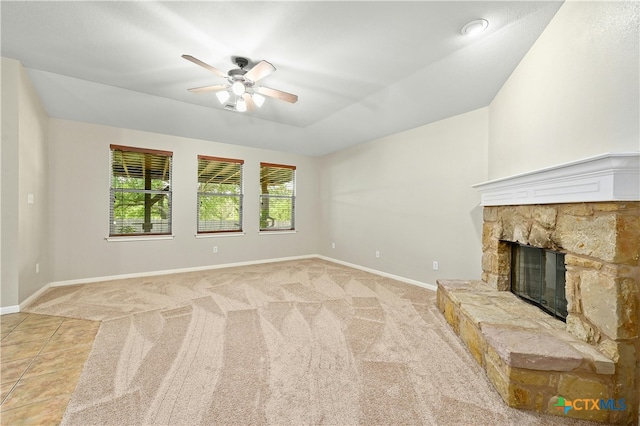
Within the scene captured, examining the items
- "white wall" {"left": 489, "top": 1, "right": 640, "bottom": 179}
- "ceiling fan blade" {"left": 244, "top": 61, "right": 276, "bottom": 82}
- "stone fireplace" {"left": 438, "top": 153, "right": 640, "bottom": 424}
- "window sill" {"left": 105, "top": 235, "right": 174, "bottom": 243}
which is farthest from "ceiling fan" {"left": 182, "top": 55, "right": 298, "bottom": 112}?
"window sill" {"left": 105, "top": 235, "right": 174, "bottom": 243}

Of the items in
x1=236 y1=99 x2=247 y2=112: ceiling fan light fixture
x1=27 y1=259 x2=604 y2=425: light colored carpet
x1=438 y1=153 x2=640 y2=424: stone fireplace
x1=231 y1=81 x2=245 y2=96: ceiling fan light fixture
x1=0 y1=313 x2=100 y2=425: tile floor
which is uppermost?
x1=231 y1=81 x2=245 y2=96: ceiling fan light fixture

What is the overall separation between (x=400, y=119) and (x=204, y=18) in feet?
9.50

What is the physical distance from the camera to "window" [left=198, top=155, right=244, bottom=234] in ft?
17.6

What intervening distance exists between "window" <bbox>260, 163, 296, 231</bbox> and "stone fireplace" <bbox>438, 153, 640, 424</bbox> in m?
4.78

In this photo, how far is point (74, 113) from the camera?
3.94 metres

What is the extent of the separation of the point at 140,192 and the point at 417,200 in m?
4.76

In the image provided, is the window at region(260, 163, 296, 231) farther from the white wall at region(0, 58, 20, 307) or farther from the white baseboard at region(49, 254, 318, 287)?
the white wall at region(0, 58, 20, 307)

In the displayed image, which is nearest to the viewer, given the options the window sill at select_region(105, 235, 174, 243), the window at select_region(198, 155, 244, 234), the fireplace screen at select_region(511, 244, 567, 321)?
the fireplace screen at select_region(511, 244, 567, 321)

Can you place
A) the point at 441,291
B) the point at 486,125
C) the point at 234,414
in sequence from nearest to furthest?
the point at 234,414 → the point at 441,291 → the point at 486,125

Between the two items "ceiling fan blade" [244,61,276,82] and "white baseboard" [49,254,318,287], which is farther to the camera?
"white baseboard" [49,254,318,287]

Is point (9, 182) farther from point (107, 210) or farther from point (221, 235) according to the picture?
point (221, 235)

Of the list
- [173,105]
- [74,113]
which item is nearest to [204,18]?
[173,105]

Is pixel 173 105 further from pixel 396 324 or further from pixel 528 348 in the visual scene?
pixel 528 348

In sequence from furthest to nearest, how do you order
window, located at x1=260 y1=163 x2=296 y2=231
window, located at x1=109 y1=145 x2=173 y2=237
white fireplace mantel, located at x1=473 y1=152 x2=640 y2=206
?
window, located at x1=260 y1=163 x2=296 y2=231 → window, located at x1=109 y1=145 x2=173 y2=237 → white fireplace mantel, located at x1=473 y1=152 x2=640 y2=206
